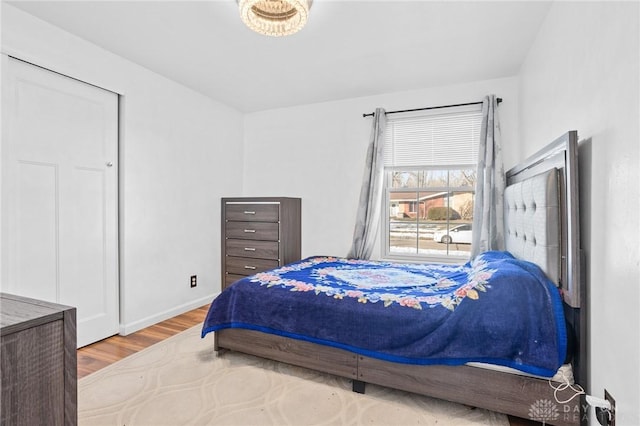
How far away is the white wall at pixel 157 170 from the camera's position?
256cm

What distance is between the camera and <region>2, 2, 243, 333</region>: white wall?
256cm

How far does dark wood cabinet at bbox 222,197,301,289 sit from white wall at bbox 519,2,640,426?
8.64 ft

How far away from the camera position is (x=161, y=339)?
2920mm

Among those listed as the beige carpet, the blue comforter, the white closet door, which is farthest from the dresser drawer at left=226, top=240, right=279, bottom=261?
the beige carpet

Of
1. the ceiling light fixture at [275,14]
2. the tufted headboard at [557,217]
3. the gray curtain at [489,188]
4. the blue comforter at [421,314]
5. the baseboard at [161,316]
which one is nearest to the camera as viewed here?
the tufted headboard at [557,217]

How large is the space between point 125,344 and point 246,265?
138 centimetres

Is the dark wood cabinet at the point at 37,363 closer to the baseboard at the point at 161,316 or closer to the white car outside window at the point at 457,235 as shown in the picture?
the baseboard at the point at 161,316

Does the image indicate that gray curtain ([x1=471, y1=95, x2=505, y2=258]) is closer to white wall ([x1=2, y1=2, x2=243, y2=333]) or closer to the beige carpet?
the beige carpet

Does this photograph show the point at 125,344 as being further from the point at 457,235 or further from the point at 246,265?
the point at 457,235

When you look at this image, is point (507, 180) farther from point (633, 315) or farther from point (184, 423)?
point (184, 423)

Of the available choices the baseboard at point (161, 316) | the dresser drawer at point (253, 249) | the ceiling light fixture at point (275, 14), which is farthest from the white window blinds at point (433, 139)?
the baseboard at point (161, 316)

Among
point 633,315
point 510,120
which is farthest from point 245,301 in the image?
point 510,120

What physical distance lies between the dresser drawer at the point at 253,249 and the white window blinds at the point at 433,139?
1.56 metres

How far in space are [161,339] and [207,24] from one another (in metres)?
2.50
